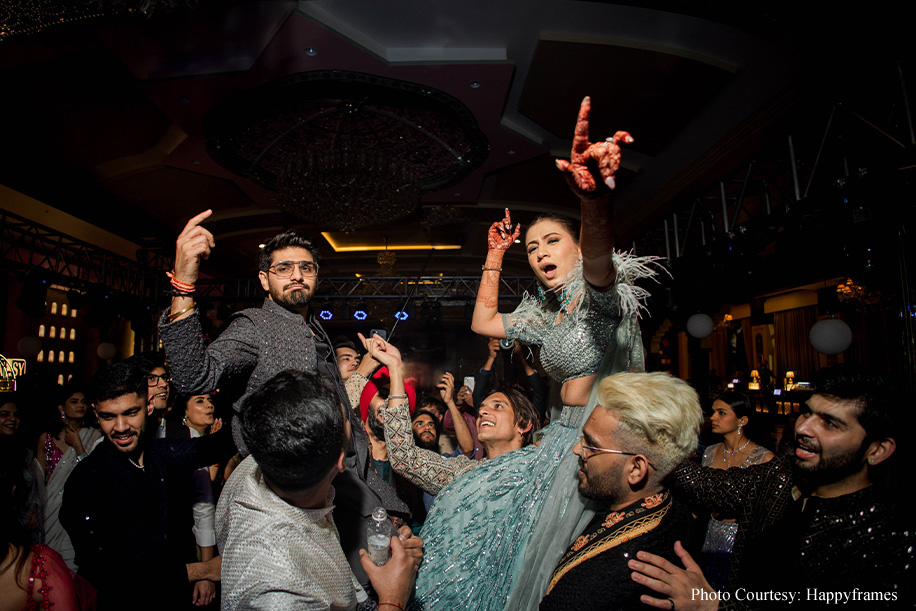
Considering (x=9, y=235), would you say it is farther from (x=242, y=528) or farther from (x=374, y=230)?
(x=242, y=528)

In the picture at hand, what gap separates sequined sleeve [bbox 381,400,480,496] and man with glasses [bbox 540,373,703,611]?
74 centimetres

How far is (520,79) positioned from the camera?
529 centimetres

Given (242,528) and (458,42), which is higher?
(458,42)

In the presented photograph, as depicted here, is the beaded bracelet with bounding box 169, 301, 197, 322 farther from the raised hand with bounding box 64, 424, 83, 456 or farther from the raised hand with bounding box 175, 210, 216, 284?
the raised hand with bounding box 64, 424, 83, 456

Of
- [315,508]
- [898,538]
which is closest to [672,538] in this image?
[898,538]

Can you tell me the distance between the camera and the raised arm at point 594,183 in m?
1.21

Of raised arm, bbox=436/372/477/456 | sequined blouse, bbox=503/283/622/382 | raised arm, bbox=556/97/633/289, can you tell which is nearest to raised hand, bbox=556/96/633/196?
raised arm, bbox=556/97/633/289

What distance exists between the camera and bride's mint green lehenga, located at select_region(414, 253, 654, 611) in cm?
180

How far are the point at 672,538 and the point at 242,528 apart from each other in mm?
1252

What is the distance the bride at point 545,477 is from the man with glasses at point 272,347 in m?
0.29

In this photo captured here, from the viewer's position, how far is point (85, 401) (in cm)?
476

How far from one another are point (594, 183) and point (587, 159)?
0.21ft

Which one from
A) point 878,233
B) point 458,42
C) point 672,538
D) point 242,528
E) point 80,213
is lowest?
point 672,538

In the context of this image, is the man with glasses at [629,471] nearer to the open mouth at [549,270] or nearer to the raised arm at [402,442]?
the open mouth at [549,270]
